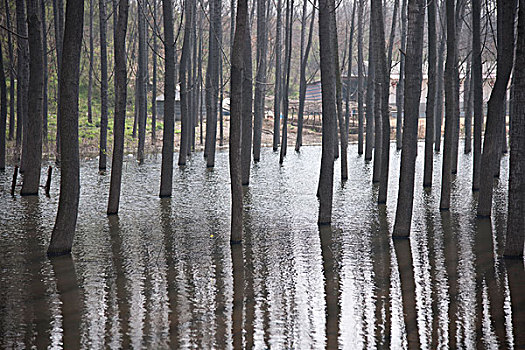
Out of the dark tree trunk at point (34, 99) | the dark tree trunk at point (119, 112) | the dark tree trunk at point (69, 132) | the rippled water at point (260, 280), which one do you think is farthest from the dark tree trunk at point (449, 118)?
the dark tree trunk at point (34, 99)

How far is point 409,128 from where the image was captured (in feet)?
30.0

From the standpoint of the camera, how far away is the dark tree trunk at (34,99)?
473 inches

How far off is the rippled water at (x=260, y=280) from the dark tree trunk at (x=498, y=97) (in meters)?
0.58

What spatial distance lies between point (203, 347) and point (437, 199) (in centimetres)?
938

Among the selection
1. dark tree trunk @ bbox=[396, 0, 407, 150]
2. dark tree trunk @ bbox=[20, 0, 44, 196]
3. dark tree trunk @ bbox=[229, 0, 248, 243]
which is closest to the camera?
dark tree trunk @ bbox=[229, 0, 248, 243]

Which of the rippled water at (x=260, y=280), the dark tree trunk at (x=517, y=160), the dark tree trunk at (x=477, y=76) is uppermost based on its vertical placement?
the dark tree trunk at (x=477, y=76)

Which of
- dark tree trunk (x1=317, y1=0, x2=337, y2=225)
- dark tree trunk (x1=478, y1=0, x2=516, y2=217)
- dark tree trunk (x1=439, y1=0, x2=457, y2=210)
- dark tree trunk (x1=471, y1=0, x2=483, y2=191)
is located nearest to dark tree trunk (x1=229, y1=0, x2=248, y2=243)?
dark tree trunk (x1=317, y1=0, x2=337, y2=225)

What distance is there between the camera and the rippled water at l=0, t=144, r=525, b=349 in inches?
203

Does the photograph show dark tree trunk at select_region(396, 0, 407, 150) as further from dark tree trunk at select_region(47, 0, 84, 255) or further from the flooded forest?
dark tree trunk at select_region(47, 0, 84, 255)

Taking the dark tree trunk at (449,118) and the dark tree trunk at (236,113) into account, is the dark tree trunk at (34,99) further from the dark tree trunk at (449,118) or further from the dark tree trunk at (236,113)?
the dark tree trunk at (449,118)

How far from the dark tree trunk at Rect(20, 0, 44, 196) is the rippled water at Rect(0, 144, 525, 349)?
811 millimetres

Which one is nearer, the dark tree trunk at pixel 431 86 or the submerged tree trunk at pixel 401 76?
the dark tree trunk at pixel 431 86

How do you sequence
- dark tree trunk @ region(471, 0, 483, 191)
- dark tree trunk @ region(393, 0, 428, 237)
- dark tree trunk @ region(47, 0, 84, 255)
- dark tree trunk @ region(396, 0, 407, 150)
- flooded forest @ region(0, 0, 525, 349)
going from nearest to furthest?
flooded forest @ region(0, 0, 525, 349)
dark tree trunk @ region(47, 0, 84, 255)
dark tree trunk @ region(393, 0, 428, 237)
dark tree trunk @ region(471, 0, 483, 191)
dark tree trunk @ region(396, 0, 407, 150)

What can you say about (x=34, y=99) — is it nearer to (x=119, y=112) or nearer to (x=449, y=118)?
(x=119, y=112)
